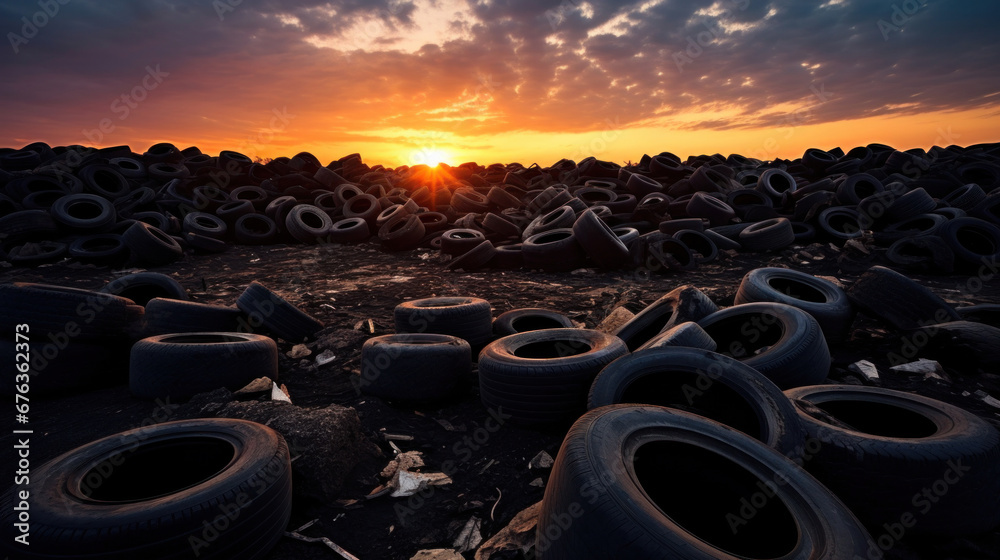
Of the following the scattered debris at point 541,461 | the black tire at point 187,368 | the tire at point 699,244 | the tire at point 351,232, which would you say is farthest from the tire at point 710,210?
the black tire at point 187,368

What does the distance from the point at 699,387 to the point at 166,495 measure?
3.03 m

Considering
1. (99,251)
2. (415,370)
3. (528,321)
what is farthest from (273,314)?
(99,251)

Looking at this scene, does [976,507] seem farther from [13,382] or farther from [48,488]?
[13,382]

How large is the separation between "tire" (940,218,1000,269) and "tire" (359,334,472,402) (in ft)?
30.7

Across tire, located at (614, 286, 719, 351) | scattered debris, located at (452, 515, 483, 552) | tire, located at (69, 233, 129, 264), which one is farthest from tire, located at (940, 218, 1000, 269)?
tire, located at (69, 233, 129, 264)

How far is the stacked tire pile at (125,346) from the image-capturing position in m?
3.66

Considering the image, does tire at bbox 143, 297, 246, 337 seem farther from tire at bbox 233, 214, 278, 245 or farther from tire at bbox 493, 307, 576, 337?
tire at bbox 233, 214, 278, 245

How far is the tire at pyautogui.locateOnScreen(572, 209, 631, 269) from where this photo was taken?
8.41 meters

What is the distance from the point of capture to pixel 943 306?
14.7 feet

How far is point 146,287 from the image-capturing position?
5.66 m

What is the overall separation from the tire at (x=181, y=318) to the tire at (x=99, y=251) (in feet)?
22.7

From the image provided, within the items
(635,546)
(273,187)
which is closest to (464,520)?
(635,546)

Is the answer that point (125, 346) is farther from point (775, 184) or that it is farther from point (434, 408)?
point (775, 184)

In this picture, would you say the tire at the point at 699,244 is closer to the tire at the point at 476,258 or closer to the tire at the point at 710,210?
the tire at the point at 710,210
